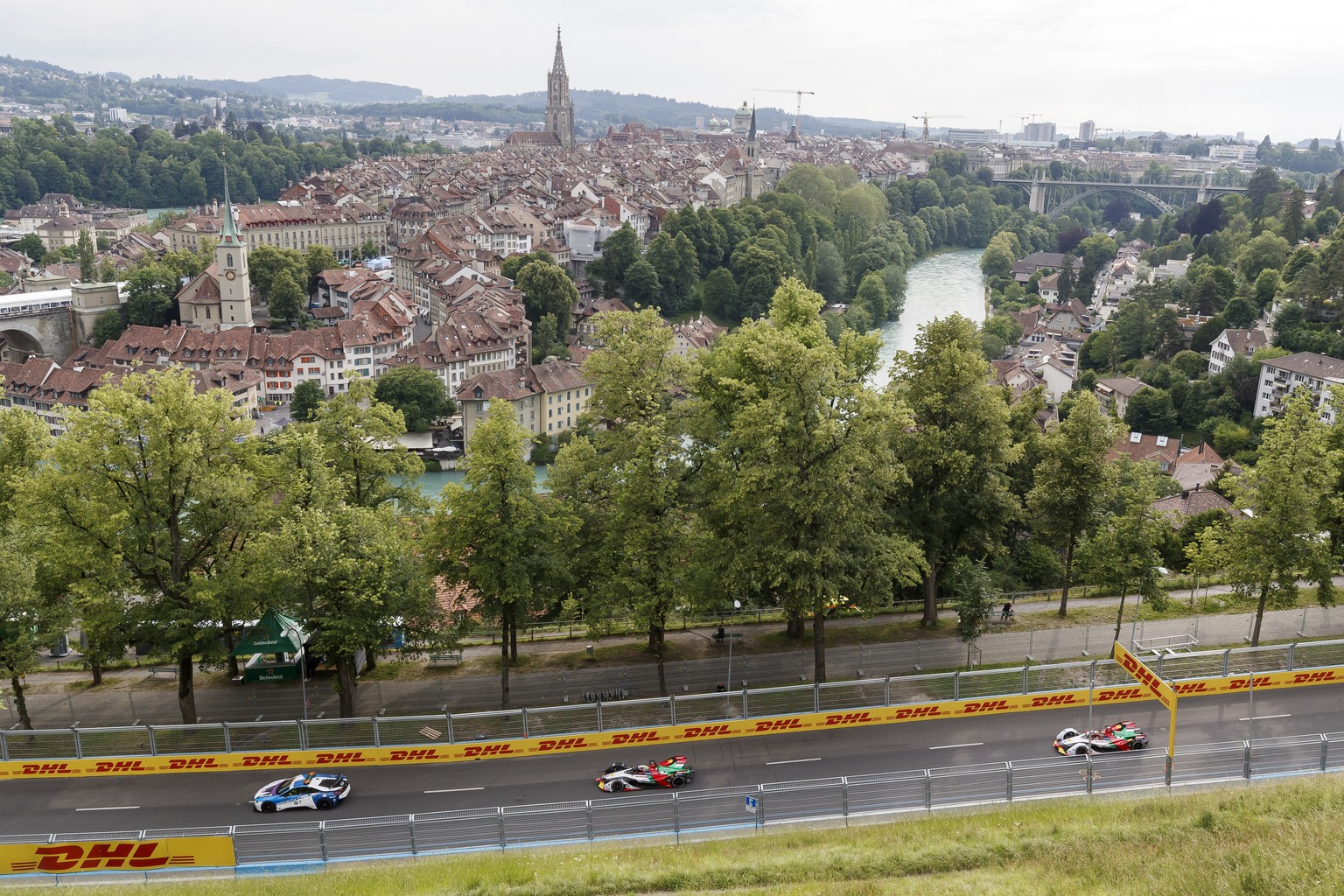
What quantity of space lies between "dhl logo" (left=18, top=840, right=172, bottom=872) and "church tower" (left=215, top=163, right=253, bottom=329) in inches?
2288

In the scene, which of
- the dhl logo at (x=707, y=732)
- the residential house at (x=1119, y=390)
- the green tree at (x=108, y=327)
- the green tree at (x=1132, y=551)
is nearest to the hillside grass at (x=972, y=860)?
the dhl logo at (x=707, y=732)

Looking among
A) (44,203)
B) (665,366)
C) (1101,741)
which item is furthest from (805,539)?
(44,203)

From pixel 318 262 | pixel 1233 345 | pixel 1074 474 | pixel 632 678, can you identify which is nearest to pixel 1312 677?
pixel 1074 474

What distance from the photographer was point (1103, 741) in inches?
674

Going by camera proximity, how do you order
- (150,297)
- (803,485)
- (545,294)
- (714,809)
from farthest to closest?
(545,294)
(150,297)
(803,485)
(714,809)

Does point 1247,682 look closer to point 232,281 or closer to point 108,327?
point 232,281

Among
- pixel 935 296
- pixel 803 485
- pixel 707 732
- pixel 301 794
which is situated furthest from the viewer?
pixel 935 296

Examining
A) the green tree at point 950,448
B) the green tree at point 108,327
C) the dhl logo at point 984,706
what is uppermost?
the green tree at point 950,448

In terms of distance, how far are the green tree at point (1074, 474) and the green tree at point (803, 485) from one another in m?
4.42

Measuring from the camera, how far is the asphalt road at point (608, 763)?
16781mm

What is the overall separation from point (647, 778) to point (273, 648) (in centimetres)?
847

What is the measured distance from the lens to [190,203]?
144500 mm

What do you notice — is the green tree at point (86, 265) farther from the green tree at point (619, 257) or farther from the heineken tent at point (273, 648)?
the heineken tent at point (273, 648)

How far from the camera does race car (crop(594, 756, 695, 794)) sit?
16781mm
